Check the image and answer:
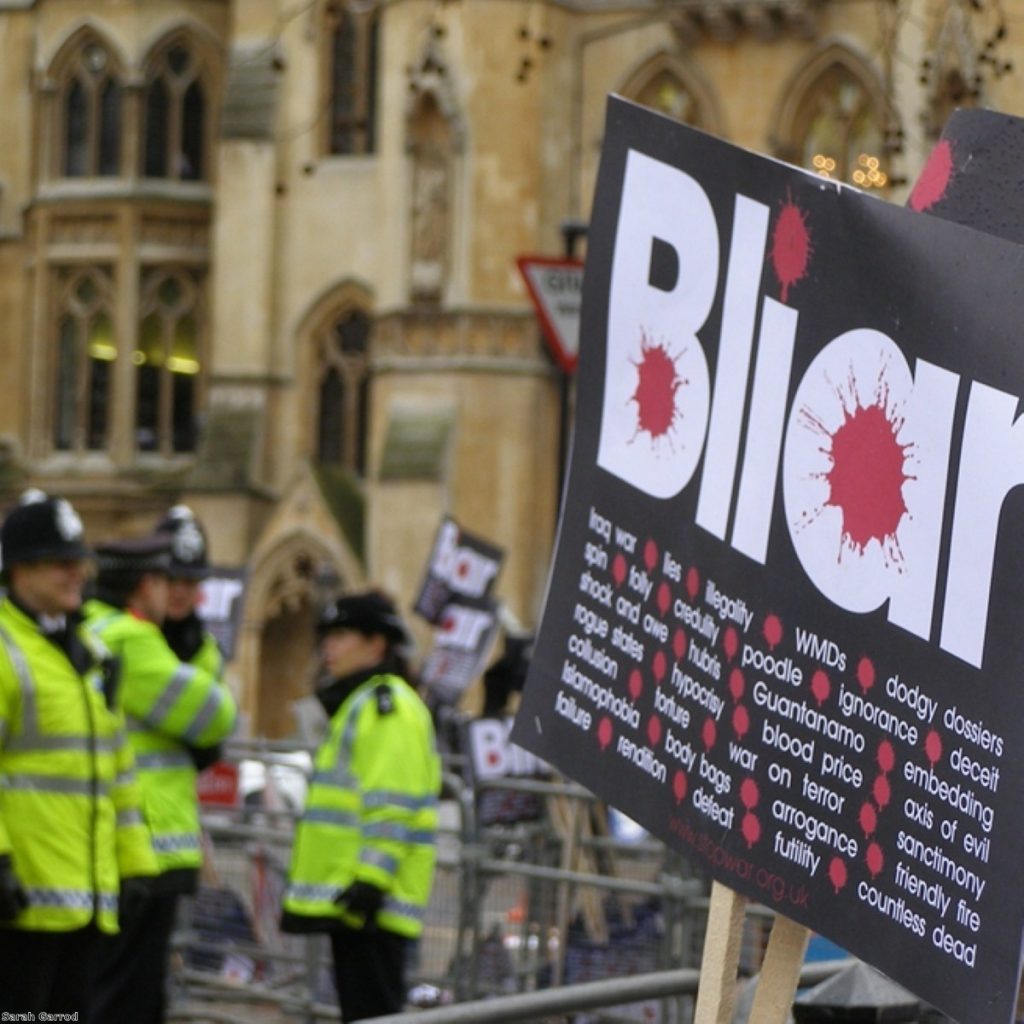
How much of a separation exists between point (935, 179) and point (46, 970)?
355cm

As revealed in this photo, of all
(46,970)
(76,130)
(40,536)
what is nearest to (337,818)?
(46,970)

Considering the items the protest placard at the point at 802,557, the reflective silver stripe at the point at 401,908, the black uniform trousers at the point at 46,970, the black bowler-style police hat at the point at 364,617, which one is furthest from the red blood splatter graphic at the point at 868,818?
the black bowler-style police hat at the point at 364,617

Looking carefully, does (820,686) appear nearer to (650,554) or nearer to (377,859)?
(650,554)

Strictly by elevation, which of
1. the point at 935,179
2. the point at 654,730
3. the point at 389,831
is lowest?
the point at 389,831

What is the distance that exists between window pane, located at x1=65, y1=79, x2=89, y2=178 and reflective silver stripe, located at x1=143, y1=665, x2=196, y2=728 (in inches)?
1013

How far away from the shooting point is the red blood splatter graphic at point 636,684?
4152 millimetres

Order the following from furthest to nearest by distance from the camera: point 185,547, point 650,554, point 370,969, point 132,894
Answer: point 185,547
point 370,969
point 132,894
point 650,554

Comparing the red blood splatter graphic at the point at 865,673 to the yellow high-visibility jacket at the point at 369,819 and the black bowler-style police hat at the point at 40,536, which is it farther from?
the yellow high-visibility jacket at the point at 369,819

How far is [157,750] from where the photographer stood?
780 centimetres

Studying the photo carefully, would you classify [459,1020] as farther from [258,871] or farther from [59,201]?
[59,201]

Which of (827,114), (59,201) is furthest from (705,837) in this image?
(59,201)

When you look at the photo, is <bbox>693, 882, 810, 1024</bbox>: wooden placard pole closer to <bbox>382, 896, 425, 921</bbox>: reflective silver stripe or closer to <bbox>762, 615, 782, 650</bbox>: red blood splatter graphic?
<bbox>762, 615, 782, 650</bbox>: red blood splatter graphic

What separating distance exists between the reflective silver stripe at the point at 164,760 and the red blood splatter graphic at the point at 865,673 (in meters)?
4.43

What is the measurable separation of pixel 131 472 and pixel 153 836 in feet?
80.0
